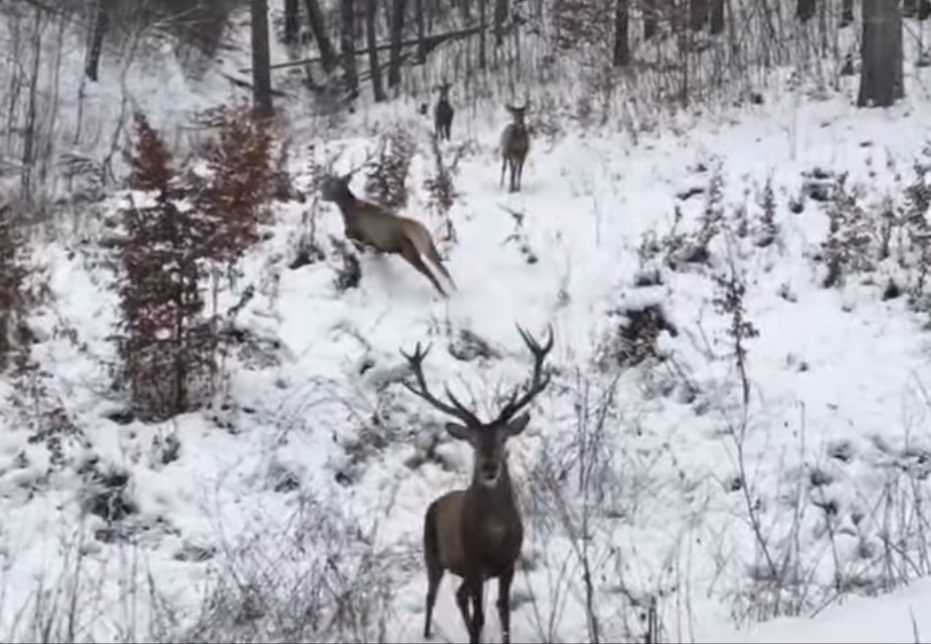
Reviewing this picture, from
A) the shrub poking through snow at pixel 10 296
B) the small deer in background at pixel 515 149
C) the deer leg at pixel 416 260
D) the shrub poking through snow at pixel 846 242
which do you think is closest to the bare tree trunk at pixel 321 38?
the small deer in background at pixel 515 149

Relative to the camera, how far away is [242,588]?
20.2ft

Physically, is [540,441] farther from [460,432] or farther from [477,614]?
[477,614]

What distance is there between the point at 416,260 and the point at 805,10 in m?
11.9

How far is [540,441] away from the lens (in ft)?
30.4

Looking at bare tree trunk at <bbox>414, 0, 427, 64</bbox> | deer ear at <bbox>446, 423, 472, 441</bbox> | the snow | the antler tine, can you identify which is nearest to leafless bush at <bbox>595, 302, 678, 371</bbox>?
the antler tine

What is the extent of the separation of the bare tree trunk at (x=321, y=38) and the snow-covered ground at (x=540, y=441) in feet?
54.7

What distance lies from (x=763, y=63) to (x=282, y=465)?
1041 cm

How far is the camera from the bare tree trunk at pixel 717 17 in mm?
21100

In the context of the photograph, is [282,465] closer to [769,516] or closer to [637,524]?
[637,524]

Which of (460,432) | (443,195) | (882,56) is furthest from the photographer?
(882,56)

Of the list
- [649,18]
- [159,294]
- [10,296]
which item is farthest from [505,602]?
[649,18]

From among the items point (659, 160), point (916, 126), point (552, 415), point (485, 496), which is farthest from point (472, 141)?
point (485, 496)

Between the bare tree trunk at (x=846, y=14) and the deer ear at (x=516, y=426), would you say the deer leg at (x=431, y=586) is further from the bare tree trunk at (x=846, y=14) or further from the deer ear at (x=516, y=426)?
the bare tree trunk at (x=846, y=14)

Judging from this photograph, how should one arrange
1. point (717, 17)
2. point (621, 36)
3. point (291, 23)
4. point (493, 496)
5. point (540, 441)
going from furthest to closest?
1. point (291, 23)
2. point (717, 17)
3. point (621, 36)
4. point (540, 441)
5. point (493, 496)
